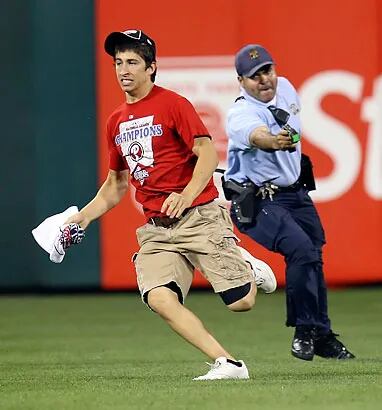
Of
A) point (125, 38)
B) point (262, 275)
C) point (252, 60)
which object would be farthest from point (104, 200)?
point (252, 60)

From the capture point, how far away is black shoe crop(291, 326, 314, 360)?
845cm

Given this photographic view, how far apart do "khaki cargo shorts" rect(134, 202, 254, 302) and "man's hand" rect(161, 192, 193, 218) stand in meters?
0.29

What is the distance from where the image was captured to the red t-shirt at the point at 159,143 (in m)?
7.45

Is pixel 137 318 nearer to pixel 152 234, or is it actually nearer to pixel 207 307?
pixel 207 307

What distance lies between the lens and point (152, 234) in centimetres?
757

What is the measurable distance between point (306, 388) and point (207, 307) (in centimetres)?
569

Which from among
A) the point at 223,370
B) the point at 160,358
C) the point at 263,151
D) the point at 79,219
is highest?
the point at 263,151

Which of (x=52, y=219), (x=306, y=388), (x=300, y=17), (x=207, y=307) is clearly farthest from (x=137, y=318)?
(x=306, y=388)

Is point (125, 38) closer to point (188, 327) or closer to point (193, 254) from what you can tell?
point (193, 254)

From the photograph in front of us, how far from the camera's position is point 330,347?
8773 millimetres

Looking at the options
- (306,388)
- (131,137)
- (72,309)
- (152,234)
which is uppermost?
(131,137)

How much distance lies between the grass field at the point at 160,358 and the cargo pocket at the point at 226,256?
0.56 m

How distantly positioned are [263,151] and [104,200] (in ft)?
4.49

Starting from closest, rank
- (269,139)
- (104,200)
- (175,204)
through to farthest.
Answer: (175,204) → (104,200) → (269,139)
